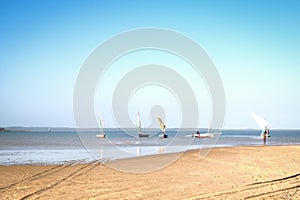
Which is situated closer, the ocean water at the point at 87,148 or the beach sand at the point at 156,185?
the beach sand at the point at 156,185

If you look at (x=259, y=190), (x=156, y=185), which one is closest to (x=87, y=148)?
(x=156, y=185)

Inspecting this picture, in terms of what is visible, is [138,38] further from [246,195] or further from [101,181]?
[246,195]

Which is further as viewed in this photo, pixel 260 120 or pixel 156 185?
pixel 260 120

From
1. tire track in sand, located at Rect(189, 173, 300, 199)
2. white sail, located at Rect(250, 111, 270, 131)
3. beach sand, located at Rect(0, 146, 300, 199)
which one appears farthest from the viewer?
white sail, located at Rect(250, 111, 270, 131)

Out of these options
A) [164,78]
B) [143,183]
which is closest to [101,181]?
[143,183]

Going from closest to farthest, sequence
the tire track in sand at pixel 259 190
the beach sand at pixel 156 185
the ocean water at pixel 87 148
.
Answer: the tire track in sand at pixel 259 190 < the beach sand at pixel 156 185 < the ocean water at pixel 87 148

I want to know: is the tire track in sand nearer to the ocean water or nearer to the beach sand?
the beach sand

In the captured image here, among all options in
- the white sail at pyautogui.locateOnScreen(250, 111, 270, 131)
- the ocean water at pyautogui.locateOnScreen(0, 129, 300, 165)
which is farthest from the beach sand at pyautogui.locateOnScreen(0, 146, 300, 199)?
the white sail at pyautogui.locateOnScreen(250, 111, 270, 131)

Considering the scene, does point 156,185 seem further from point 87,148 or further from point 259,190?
point 87,148

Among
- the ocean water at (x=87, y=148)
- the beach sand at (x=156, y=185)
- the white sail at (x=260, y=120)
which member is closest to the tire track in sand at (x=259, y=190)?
the beach sand at (x=156, y=185)

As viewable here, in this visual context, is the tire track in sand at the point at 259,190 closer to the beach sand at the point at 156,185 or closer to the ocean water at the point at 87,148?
the beach sand at the point at 156,185

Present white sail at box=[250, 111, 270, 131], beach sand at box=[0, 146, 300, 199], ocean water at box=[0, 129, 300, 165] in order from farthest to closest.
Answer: white sail at box=[250, 111, 270, 131]
ocean water at box=[0, 129, 300, 165]
beach sand at box=[0, 146, 300, 199]

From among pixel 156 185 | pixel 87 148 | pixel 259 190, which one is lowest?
pixel 87 148

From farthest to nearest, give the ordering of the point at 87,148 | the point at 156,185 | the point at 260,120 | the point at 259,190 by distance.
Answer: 1. the point at 260,120
2. the point at 87,148
3. the point at 156,185
4. the point at 259,190
